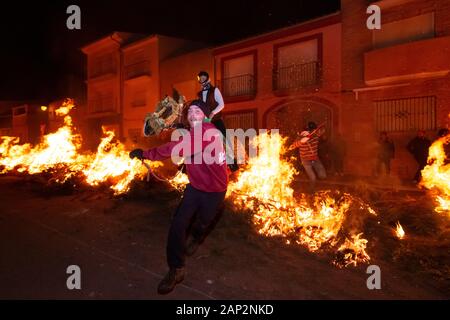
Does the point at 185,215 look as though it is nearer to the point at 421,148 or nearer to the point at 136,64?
the point at 421,148

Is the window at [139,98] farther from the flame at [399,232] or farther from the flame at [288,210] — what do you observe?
the flame at [399,232]

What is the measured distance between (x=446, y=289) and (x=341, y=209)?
1834 millimetres

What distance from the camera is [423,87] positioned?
1343cm

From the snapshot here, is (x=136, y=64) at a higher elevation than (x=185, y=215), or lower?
higher

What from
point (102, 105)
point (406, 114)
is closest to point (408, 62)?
point (406, 114)

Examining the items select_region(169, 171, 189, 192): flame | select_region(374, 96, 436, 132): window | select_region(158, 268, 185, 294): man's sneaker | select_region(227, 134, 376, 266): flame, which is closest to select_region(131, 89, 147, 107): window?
select_region(374, 96, 436, 132): window

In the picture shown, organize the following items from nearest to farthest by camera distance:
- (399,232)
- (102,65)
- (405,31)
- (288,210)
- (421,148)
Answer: (399,232)
(288,210)
(421,148)
(405,31)
(102,65)

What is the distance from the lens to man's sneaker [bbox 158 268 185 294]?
379cm

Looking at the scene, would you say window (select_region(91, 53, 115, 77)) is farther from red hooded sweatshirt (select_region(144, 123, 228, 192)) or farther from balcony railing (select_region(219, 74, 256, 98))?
red hooded sweatshirt (select_region(144, 123, 228, 192))

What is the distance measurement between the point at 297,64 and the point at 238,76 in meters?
3.74

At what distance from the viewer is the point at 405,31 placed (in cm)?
1393

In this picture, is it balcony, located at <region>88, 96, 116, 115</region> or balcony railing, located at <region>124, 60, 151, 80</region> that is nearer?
balcony railing, located at <region>124, 60, 151, 80</region>

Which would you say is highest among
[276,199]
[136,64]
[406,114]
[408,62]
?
[136,64]
